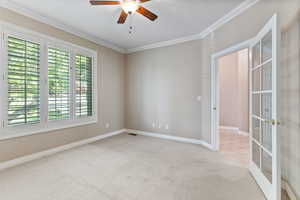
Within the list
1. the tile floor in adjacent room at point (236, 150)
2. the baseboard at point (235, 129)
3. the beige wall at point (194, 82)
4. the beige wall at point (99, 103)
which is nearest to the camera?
the beige wall at point (194, 82)

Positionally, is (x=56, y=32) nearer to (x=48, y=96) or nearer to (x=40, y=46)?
(x=40, y=46)

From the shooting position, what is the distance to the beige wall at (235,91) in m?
5.04

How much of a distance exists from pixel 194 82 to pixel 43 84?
3.52 metres

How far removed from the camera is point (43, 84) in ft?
9.87

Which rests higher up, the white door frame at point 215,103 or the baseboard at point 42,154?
→ the white door frame at point 215,103

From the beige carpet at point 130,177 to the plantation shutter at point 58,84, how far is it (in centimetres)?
93

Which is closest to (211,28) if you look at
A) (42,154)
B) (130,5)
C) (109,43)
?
(130,5)

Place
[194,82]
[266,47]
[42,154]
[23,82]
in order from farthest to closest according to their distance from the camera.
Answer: [194,82]
[42,154]
[23,82]
[266,47]

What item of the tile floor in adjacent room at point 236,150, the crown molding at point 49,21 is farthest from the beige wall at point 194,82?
the crown molding at point 49,21

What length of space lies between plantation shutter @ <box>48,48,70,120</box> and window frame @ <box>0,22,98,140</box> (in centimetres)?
7

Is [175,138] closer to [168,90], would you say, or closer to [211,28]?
[168,90]

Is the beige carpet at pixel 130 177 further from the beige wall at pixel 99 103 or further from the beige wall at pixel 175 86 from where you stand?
the beige wall at pixel 175 86

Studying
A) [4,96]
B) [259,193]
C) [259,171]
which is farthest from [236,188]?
[4,96]

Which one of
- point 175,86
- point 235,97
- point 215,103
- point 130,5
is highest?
point 130,5
